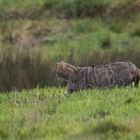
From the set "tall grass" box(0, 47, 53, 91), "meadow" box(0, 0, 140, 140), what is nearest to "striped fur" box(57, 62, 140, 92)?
"meadow" box(0, 0, 140, 140)

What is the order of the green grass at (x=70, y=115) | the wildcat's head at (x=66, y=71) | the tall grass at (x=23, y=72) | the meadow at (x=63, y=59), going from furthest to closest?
1. the tall grass at (x=23, y=72)
2. the wildcat's head at (x=66, y=71)
3. the meadow at (x=63, y=59)
4. the green grass at (x=70, y=115)

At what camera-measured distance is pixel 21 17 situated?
91.1 ft

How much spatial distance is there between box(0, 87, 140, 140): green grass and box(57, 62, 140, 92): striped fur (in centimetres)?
39

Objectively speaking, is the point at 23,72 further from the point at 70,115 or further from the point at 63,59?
the point at 70,115

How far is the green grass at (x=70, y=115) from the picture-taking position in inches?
380

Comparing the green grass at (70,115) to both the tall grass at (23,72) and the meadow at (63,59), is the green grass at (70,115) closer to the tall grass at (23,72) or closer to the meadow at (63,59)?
the meadow at (63,59)

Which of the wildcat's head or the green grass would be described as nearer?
the green grass

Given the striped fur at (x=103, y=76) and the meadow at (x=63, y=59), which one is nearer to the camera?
the meadow at (x=63, y=59)

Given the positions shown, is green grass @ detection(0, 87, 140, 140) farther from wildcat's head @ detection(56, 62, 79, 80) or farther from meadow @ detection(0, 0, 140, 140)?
wildcat's head @ detection(56, 62, 79, 80)

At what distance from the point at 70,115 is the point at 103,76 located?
10.2ft

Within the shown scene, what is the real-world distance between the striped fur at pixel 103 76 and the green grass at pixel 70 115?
39cm

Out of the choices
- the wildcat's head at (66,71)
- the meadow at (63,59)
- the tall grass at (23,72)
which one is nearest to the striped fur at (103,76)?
the wildcat's head at (66,71)

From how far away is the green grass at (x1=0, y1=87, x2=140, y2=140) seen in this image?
9664 millimetres

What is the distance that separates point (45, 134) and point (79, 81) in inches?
188
